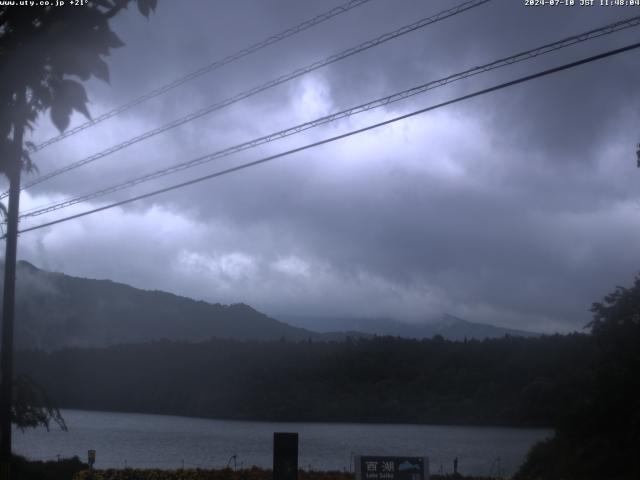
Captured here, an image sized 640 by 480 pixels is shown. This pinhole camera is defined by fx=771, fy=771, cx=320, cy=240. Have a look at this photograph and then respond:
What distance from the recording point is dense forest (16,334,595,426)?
51.0 m

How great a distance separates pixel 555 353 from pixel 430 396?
40.9ft

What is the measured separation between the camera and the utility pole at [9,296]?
16953 mm

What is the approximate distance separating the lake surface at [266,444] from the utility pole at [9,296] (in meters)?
11.9

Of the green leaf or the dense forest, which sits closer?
the green leaf

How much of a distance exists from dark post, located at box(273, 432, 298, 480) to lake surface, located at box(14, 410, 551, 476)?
1583cm

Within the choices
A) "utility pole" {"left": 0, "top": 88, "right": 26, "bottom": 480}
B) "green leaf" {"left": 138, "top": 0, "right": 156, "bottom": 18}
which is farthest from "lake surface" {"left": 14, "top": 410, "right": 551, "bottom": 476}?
"green leaf" {"left": 138, "top": 0, "right": 156, "bottom": 18}

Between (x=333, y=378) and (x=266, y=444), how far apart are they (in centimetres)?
2203

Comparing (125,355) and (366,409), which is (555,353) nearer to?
(366,409)

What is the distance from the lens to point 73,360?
216ft

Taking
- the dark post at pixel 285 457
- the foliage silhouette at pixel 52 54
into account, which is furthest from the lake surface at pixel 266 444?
the foliage silhouette at pixel 52 54

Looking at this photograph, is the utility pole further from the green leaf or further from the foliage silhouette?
the green leaf

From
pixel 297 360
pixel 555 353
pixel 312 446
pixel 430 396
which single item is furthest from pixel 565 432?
pixel 297 360

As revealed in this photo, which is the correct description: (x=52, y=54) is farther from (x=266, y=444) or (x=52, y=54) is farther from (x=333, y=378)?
(x=333, y=378)

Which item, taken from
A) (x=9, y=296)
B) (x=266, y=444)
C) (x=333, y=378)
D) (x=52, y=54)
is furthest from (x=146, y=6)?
(x=333, y=378)
